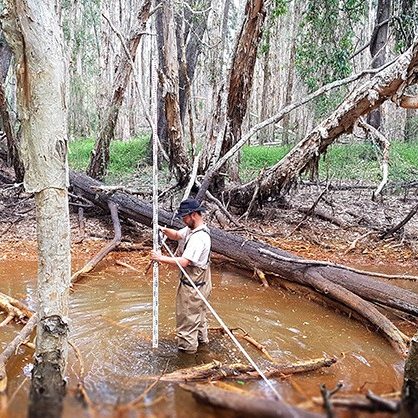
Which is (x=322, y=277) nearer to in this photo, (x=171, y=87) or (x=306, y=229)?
(x=306, y=229)

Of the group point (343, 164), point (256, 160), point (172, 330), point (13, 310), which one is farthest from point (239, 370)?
point (256, 160)

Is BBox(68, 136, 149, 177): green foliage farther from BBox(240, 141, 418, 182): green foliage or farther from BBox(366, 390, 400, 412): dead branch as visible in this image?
BBox(366, 390, 400, 412): dead branch

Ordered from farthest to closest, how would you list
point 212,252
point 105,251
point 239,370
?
point 212,252
point 105,251
point 239,370

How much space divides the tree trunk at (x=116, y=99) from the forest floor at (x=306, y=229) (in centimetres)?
158

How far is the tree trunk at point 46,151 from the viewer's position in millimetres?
2855

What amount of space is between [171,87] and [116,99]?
2018 mm

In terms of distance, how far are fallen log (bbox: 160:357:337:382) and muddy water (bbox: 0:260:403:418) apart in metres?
0.09

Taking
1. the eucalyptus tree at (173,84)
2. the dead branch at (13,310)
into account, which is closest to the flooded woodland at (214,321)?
the dead branch at (13,310)

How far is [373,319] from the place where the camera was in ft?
18.3

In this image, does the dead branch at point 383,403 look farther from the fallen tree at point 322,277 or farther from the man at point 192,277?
the fallen tree at point 322,277

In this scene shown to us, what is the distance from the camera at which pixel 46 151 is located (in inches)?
119

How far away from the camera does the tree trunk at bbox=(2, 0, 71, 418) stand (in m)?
2.86

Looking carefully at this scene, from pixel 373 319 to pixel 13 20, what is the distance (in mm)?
4681

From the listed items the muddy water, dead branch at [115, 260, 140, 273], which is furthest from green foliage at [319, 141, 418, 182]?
dead branch at [115, 260, 140, 273]
